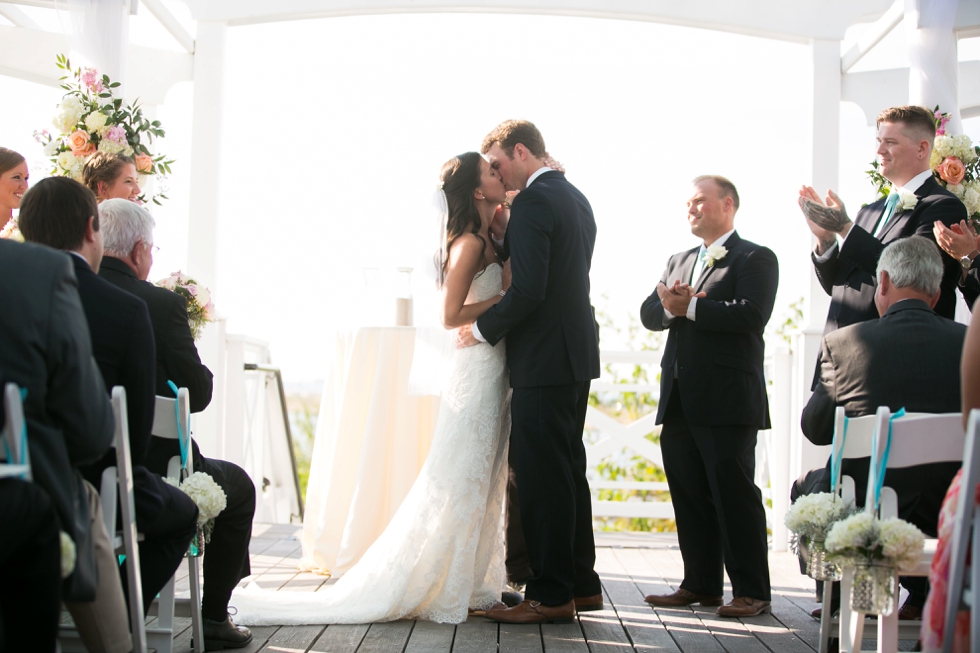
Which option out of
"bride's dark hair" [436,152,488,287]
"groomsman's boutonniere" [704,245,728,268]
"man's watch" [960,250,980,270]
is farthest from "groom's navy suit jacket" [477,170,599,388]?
"man's watch" [960,250,980,270]

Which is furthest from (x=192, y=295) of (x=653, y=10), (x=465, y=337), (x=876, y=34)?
(x=876, y=34)

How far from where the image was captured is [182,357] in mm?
2811

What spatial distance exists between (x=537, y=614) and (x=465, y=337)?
1089 millimetres

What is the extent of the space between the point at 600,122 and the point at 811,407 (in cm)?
988

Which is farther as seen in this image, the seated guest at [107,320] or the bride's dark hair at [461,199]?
the bride's dark hair at [461,199]

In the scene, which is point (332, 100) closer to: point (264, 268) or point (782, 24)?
point (264, 268)

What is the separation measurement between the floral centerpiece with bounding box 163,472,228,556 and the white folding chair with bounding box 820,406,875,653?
1.79 meters

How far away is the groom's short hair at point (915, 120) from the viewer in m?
3.54

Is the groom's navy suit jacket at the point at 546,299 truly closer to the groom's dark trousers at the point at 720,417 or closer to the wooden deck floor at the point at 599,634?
the groom's dark trousers at the point at 720,417

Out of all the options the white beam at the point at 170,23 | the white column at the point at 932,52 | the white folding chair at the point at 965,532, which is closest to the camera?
the white folding chair at the point at 965,532

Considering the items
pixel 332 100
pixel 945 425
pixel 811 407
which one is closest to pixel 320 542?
pixel 811 407

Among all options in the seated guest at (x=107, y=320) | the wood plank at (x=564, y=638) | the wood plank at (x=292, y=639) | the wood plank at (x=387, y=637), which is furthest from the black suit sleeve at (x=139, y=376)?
the wood plank at (x=564, y=638)

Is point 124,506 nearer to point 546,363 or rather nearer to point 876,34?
point 546,363

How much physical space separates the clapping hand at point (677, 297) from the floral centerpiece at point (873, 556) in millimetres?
1656
